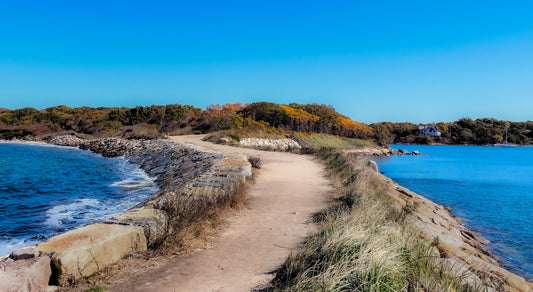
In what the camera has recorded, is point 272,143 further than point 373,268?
Yes

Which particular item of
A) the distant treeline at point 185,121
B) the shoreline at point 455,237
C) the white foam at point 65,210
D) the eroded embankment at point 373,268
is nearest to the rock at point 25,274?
the shoreline at point 455,237

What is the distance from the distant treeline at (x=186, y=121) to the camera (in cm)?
3538

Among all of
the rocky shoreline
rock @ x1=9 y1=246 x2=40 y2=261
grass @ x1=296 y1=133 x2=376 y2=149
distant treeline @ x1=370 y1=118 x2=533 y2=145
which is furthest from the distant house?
rock @ x1=9 y1=246 x2=40 y2=261

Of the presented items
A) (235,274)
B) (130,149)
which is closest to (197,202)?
(235,274)

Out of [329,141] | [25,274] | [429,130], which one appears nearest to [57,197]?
[25,274]

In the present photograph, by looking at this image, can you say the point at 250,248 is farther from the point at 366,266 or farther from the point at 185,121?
the point at 185,121

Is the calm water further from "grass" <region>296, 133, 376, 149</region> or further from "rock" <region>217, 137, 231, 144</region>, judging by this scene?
"rock" <region>217, 137, 231, 144</region>

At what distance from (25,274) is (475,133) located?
90.3 m

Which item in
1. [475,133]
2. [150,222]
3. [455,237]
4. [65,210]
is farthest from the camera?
[475,133]

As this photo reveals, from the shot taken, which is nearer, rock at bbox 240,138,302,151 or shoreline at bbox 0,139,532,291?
shoreline at bbox 0,139,532,291

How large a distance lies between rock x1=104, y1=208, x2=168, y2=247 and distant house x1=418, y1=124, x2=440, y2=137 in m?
88.1

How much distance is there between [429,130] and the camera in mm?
85875

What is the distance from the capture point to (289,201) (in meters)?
8.05

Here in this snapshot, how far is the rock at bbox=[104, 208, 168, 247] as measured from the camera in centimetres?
475
